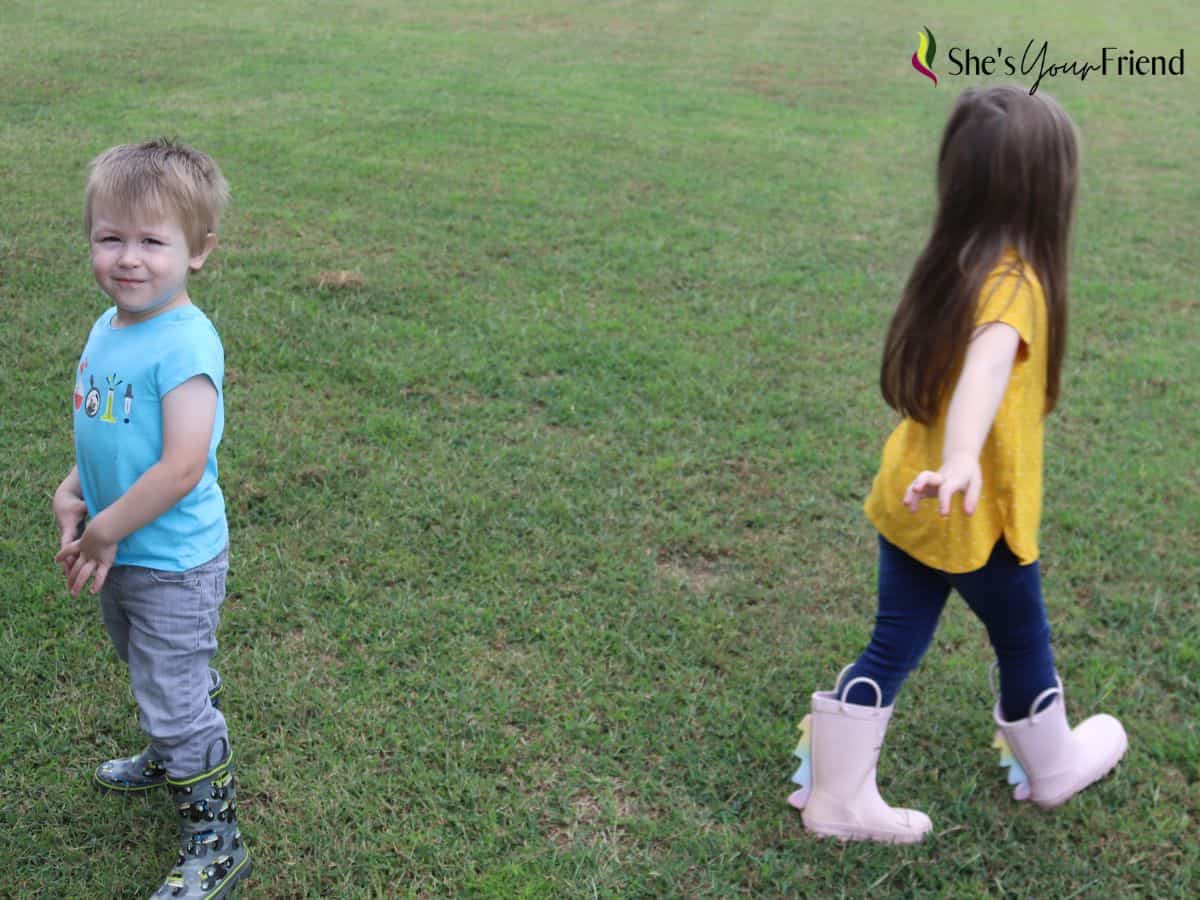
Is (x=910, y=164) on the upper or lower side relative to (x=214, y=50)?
lower

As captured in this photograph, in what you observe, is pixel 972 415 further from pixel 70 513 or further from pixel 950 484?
pixel 70 513

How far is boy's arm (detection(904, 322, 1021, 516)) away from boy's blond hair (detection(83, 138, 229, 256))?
1.44m

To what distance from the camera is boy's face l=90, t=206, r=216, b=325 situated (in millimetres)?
2111

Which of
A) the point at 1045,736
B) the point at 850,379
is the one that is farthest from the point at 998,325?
the point at 850,379

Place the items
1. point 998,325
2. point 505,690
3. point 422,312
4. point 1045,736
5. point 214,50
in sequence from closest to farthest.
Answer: point 998,325
point 1045,736
point 505,690
point 422,312
point 214,50

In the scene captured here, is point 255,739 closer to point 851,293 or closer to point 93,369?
point 93,369

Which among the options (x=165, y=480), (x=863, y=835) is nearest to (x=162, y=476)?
(x=165, y=480)

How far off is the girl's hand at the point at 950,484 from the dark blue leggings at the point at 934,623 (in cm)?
50

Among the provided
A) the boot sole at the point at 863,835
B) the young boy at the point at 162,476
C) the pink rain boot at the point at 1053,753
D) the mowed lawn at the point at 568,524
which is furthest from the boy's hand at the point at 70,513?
the pink rain boot at the point at 1053,753

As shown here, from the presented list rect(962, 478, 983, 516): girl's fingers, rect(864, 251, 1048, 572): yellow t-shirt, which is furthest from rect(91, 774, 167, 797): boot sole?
rect(962, 478, 983, 516): girl's fingers

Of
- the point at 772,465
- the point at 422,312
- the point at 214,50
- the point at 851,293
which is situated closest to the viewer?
the point at 772,465

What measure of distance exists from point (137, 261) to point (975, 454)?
61.2 inches

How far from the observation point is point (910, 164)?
27.9 ft

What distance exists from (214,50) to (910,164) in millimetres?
6536
